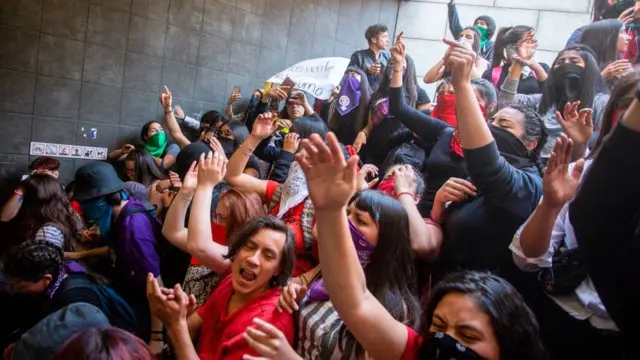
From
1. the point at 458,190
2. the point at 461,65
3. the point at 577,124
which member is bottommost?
the point at 458,190

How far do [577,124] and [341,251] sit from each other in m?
1.39

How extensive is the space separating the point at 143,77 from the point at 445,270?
4115mm

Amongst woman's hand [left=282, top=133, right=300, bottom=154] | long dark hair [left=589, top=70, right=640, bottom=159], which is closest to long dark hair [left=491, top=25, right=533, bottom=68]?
woman's hand [left=282, top=133, right=300, bottom=154]

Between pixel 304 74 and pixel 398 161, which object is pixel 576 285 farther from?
pixel 304 74

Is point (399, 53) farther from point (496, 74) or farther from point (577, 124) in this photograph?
point (496, 74)

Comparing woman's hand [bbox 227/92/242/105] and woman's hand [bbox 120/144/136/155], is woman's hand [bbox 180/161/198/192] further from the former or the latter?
woman's hand [bbox 227/92/242/105]

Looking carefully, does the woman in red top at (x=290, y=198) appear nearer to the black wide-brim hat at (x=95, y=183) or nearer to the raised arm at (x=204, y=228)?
the raised arm at (x=204, y=228)

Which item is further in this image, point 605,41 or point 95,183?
point 605,41

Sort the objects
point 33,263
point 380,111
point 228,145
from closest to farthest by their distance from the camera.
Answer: point 33,263, point 380,111, point 228,145

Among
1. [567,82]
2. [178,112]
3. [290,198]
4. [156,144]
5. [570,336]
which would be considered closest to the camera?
[570,336]

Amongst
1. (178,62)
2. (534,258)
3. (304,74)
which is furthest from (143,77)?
(534,258)

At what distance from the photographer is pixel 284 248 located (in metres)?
2.03

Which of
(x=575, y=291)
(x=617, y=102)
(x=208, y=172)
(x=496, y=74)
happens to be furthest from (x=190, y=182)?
(x=496, y=74)

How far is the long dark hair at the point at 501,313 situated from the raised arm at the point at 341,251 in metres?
0.12
